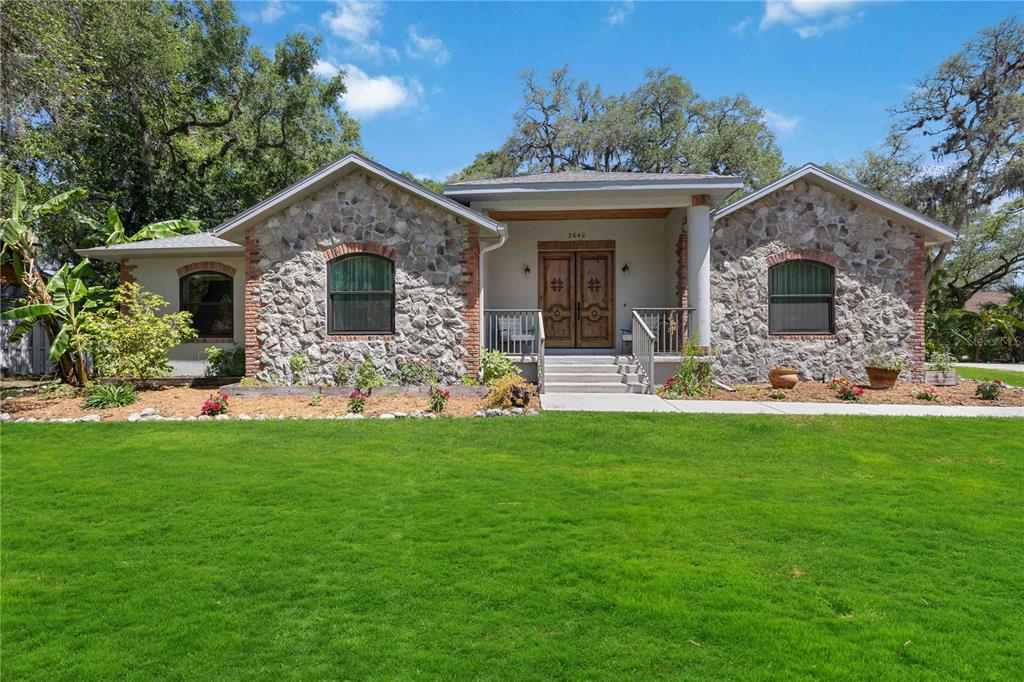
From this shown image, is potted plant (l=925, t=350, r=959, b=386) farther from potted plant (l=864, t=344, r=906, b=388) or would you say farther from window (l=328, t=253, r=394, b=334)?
window (l=328, t=253, r=394, b=334)

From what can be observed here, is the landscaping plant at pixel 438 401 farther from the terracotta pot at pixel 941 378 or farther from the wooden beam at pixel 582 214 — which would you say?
the terracotta pot at pixel 941 378

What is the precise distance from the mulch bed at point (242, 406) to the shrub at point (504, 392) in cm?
33

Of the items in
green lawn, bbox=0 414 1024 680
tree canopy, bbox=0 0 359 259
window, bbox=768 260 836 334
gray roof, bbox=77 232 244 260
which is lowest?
green lawn, bbox=0 414 1024 680

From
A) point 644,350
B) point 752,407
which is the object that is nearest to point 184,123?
point 644,350

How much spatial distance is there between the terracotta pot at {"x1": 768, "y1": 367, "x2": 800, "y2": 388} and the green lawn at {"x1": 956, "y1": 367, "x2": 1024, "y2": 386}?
Answer: 610 cm

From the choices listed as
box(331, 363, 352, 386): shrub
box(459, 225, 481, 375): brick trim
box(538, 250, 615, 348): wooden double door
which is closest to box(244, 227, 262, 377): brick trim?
box(331, 363, 352, 386): shrub

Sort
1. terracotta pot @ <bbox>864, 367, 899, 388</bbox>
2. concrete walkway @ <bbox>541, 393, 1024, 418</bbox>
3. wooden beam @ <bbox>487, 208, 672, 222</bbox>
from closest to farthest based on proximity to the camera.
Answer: concrete walkway @ <bbox>541, 393, 1024, 418</bbox>, terracotta pot @ <bbox>864, 367, 899, 388</bbox>, wooden beam @ <bbox>487, 208, 672, 222</bbox>

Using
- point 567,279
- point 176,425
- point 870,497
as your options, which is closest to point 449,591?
point 870,497

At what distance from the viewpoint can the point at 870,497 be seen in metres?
5.20

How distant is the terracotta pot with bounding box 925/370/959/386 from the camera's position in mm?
12609

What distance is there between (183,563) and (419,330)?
811 centimetres

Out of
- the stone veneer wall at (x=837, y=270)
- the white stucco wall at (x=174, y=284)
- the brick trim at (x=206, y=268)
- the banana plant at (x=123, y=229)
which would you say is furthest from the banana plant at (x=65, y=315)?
the stone veneer wall at (x=837, y=270)

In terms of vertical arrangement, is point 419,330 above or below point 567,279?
below

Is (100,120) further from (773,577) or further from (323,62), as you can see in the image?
(773,577)
